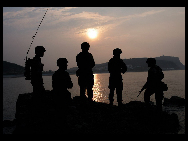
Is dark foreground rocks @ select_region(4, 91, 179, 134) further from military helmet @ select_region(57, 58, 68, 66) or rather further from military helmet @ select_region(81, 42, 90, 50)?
military helmet @ select_region(81, 42, 90, 50)

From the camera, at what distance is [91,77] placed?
26.2 ft

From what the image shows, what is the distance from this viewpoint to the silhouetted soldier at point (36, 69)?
7.17 m

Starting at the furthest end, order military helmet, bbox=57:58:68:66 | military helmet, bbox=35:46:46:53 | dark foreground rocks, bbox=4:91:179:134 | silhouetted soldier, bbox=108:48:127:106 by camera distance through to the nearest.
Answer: silhouetted soldier, bbox=108:48:127:106
military helmet, bbox=35:46:46:53
dark foreground rocks, bbox=4:91:179:134
military helmet, bbox=57:58:68:66

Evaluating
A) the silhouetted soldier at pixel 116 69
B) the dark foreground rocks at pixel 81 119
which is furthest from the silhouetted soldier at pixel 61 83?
the silhouetted soldier at pixel 116 69

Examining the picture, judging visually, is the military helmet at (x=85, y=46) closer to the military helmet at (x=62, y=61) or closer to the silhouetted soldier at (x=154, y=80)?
the military helmet at (x=62, y=61)

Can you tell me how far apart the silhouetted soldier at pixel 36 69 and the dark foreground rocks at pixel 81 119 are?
47 cm

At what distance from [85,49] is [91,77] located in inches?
52.7

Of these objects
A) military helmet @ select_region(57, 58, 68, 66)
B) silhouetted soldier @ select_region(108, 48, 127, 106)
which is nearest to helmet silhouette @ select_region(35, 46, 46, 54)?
military helmet @ select_region(57, 58, 68, 66)

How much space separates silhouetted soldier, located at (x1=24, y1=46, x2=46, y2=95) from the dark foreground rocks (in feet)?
1.55

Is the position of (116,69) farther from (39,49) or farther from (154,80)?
(39,49)

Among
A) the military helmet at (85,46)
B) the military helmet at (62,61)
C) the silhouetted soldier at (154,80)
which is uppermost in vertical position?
the military helmet at (85,46)

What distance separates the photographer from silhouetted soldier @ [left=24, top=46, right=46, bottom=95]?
7.17 metres
